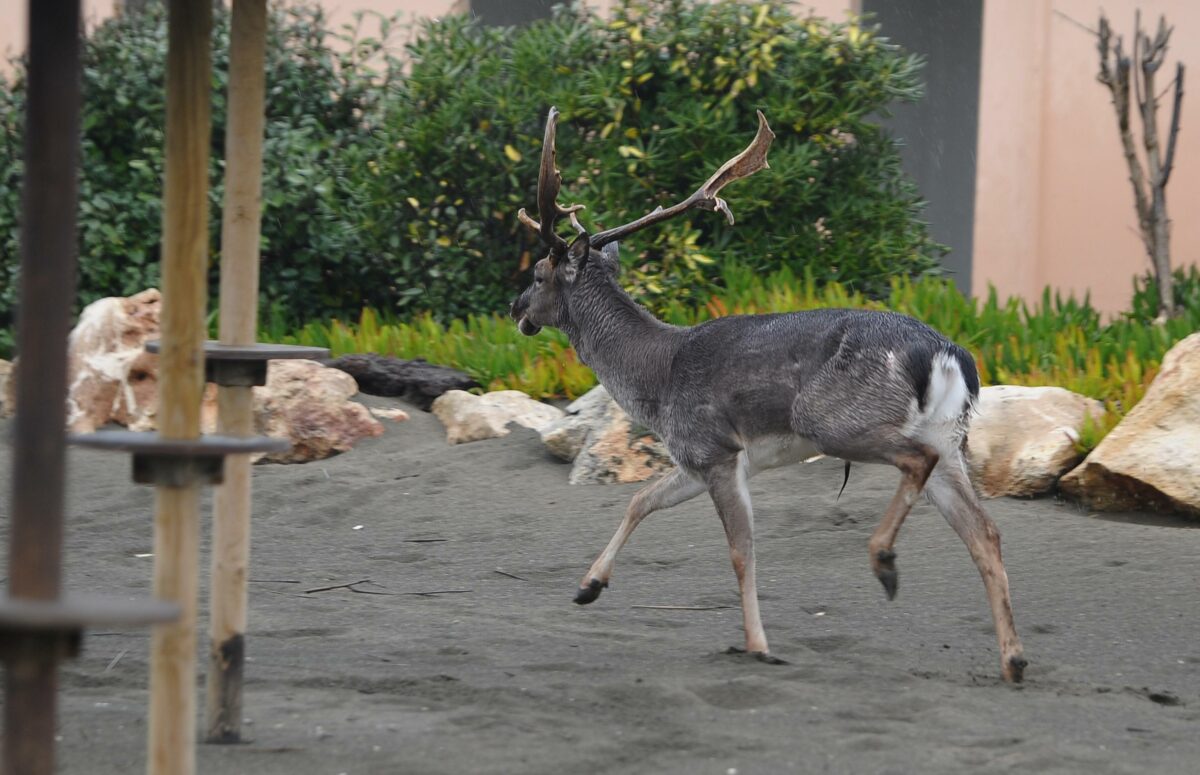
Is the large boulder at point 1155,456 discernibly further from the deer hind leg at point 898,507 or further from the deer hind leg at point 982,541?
the deer hind leg at point 898,507

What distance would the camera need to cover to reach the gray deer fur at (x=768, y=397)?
5457 millimetres

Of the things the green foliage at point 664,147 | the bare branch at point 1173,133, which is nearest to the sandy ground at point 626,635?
the green foliage at point 664,147

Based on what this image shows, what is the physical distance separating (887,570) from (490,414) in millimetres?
4017

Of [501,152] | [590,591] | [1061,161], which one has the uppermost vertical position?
[1061,161]

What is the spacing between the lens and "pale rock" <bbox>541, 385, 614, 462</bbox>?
8.50 meters

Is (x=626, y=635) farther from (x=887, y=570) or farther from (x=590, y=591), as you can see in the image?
(x=887, y=570)

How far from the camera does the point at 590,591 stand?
6051 mm

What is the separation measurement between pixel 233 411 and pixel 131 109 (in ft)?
24.0

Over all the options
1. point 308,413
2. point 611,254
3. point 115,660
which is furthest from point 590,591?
point 308,413

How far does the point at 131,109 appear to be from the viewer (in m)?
10.9

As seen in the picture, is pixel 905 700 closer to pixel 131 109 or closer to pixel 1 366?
pixel 1 366

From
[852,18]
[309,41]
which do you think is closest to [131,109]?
[309,41]

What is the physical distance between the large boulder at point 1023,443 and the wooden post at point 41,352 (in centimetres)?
543

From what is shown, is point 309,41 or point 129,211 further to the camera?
point 309,41
